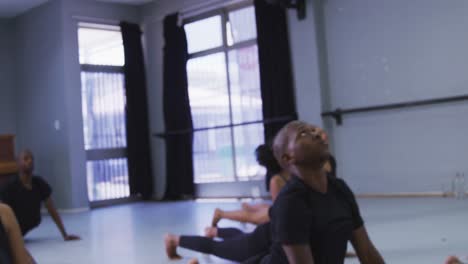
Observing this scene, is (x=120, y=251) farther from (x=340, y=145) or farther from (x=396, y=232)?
(x=340, y=145)

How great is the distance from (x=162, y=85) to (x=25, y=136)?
208 cm

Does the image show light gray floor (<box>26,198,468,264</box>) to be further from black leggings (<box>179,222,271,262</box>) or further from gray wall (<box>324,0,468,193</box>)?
gray wall (<box>324,0,468,193</box>)

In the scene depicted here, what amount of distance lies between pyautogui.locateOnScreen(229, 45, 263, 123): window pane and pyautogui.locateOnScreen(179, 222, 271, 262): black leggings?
3.69m

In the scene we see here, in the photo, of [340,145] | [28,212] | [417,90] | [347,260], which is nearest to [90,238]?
[28,212]

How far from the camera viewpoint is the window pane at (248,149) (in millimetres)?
6637

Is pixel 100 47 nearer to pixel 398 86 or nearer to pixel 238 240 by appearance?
pixel 398 86

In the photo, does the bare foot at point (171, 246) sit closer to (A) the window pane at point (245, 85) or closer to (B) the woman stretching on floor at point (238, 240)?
(B) the woman stretching on floor at point (238, 240)

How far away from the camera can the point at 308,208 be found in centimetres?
129

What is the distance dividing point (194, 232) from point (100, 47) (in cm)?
424

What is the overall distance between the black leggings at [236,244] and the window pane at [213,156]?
12.9ft

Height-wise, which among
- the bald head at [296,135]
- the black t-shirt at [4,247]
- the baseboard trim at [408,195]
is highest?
the bald head at [296,135]

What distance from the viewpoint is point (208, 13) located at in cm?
718

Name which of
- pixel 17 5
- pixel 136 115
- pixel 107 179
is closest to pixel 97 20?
pixel 17 5

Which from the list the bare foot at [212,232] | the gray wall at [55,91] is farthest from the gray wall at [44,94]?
the bare foot at [212,232]
